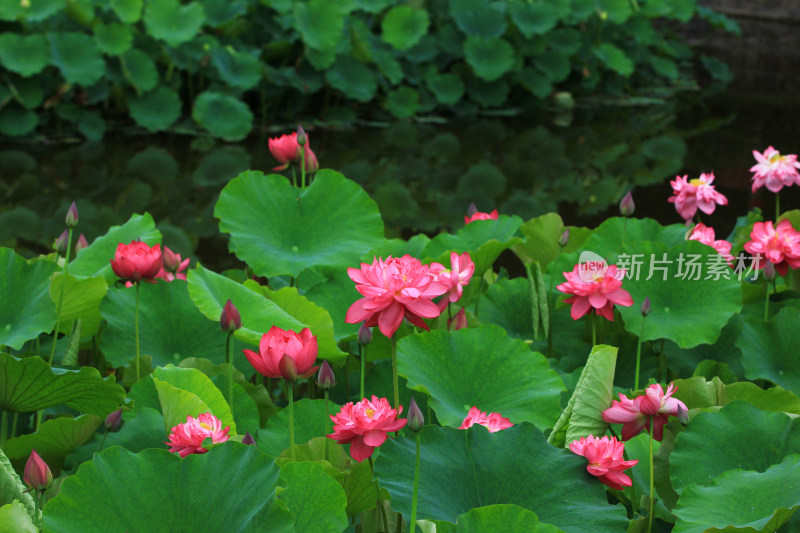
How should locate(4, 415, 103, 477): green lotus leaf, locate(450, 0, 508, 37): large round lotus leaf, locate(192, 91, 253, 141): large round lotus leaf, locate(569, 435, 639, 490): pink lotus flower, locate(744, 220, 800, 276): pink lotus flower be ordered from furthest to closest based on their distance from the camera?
locate(450, 0, 508, 37): large round lotus leaf < locate(192, 91, 253, 141): large round lotus leaf < locate(744, 220, 800, 276): pink lotus flower < locate(4, 415, 103, 477): green lotus leaf < locate(569, 435, 639, 490): pink lotus flower

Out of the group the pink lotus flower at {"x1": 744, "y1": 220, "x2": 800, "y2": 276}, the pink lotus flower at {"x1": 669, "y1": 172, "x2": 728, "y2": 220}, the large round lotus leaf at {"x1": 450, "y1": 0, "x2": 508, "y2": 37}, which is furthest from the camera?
the large round lotus leaf at {"x1": 450, "y1": 0, "x2": 508, "y2": 37}

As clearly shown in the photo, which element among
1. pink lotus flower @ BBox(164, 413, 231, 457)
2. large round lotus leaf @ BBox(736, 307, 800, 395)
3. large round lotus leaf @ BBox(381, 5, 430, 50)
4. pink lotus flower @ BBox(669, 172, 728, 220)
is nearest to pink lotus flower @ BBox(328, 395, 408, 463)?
pink lotus flower @ BBox(164, 413, 231, 457)

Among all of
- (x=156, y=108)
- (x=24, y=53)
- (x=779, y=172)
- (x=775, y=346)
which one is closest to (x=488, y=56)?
(x=156, y=108)

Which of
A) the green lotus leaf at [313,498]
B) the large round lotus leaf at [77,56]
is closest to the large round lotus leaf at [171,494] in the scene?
the green lotus leaf at [313,498]

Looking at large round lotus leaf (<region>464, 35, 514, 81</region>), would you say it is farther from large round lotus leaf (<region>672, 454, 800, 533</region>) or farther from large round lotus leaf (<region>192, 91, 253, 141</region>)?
large round lotus leaf (<region>672, 454, 800, 533</region>)

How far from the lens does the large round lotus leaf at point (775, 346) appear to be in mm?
1186

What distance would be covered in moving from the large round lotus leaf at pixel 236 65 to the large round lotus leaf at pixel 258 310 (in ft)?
12.4

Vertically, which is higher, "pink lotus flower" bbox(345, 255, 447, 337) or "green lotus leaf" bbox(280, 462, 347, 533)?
"pink lotus flower" bbox(345, 255, 447, 337)

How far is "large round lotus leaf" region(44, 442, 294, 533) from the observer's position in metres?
0.69

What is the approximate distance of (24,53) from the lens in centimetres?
439

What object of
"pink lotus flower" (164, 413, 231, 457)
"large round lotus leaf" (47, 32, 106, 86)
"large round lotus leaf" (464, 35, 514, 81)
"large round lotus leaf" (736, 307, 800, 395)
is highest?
"pink lotus flower" (164, 413, 231, 457)

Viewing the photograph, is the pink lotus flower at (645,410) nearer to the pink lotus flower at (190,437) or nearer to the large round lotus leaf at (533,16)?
the pink lotus flower at (190,437)

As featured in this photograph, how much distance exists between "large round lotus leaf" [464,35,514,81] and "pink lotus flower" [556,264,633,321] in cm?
440

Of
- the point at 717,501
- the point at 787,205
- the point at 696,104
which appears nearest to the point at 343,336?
the point at 717,501
